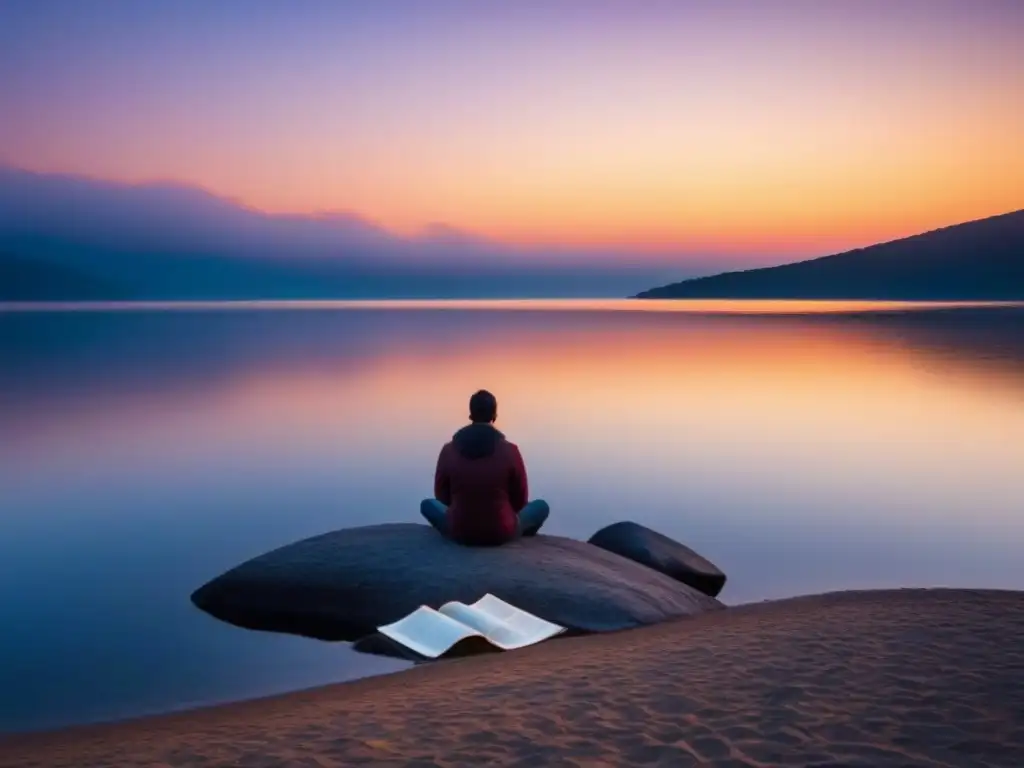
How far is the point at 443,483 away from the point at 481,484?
1.63 ft

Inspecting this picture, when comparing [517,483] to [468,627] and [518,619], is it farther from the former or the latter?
[468,627]

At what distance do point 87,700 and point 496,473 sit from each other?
15.3 ft

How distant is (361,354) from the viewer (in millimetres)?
63156

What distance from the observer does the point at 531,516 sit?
462 inches

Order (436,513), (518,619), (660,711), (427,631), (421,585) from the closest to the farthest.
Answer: (660,711)
(427,631)
(518,619)
(421,585)
(436,513)

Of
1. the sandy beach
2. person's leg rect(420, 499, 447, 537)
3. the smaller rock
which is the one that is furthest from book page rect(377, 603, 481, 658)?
the smaller rock

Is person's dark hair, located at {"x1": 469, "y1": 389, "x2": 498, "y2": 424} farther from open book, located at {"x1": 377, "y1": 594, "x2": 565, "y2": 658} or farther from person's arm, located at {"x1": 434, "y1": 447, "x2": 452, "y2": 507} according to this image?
open book, located at {"x1": 377, "y1": 594, "x2": 565, "y2": 658}

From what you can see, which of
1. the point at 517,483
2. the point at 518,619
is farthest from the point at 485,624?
the point at 517,483

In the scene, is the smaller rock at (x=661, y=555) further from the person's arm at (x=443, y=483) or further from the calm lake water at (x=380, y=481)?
the person's arm at (x=443, y=483)

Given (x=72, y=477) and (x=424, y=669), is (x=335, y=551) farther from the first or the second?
(x=72, y=477)

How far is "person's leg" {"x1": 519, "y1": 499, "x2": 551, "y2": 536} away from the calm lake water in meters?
2.76

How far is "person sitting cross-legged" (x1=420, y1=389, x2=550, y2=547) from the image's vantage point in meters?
10.7

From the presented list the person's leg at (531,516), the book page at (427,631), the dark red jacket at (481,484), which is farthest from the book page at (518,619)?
the person's leg at (531,516)

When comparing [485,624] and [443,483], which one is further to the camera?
[443,483]
